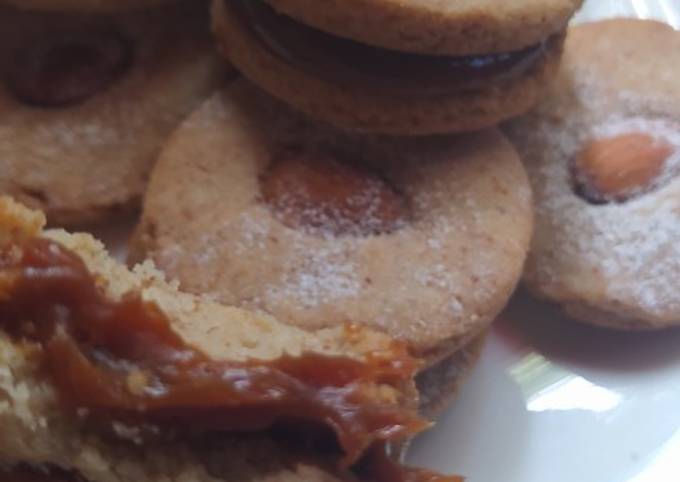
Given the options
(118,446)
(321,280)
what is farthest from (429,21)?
(118,446)

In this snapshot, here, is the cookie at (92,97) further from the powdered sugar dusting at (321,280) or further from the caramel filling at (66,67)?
the powdered sugar dusting at (321,280)

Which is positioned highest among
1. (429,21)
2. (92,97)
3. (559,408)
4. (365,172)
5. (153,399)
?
(429,21)

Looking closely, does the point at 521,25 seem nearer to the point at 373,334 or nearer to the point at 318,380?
the point at 373,334

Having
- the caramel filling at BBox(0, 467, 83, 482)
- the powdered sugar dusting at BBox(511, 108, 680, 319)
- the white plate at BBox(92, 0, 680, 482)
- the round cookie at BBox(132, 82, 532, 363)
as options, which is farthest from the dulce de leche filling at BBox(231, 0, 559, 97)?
the caramel filling at BBox(0, 467, 83, 482)

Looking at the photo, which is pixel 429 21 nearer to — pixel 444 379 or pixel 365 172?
pixel 365 172

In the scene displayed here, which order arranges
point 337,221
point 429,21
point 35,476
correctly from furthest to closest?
point 337,221
point 429,21
point 35,476

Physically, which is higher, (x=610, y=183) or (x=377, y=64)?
(x=377, y=64)

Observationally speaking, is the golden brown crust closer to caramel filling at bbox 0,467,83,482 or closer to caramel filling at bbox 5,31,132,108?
caramel filling at bbox 0,467,83,482

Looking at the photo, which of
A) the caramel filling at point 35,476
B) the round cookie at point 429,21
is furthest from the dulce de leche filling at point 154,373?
the round cookie at point 429,21
